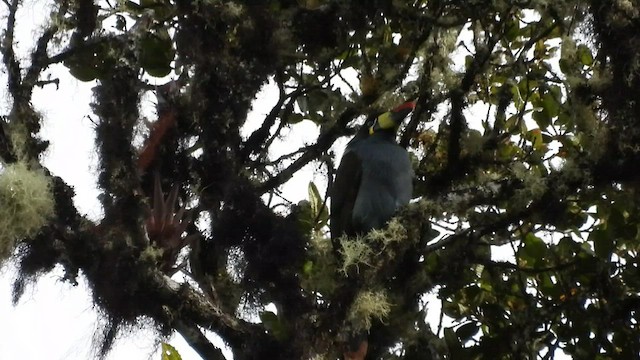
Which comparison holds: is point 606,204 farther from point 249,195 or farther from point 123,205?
point 123,205

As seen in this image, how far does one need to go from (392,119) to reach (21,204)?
1409mm

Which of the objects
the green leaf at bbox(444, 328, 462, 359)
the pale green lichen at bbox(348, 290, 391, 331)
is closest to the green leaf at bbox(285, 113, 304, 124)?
the green leaf at bbox(444, 328, 462, 359)

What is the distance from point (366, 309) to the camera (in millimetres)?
2104

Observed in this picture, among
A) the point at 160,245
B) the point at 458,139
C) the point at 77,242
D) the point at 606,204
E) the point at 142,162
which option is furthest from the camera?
the point at 606,204

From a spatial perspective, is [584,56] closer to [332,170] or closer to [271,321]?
[332,170]

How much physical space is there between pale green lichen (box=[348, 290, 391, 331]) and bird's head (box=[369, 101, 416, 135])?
0.85 m

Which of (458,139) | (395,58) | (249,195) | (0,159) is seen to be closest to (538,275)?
(458,139)

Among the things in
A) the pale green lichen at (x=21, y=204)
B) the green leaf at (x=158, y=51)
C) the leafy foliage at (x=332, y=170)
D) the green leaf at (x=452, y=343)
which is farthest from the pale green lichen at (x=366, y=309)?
the green leaf at (x=158, y=51)

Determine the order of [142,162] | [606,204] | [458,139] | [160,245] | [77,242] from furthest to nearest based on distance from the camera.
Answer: [606,204] → [458,139] → [142,162] → [160,245] → [77,242]

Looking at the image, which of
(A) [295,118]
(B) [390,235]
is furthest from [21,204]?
(A) [295,118]

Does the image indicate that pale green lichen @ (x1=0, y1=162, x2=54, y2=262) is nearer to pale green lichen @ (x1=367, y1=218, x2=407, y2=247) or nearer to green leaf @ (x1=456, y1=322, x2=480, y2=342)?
pale green lichen @ (x1=367, y1=218, x2=407, y2=247)

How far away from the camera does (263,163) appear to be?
8.97 feet

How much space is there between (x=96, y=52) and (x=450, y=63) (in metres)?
1.07

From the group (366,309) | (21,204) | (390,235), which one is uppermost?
(390,235)
